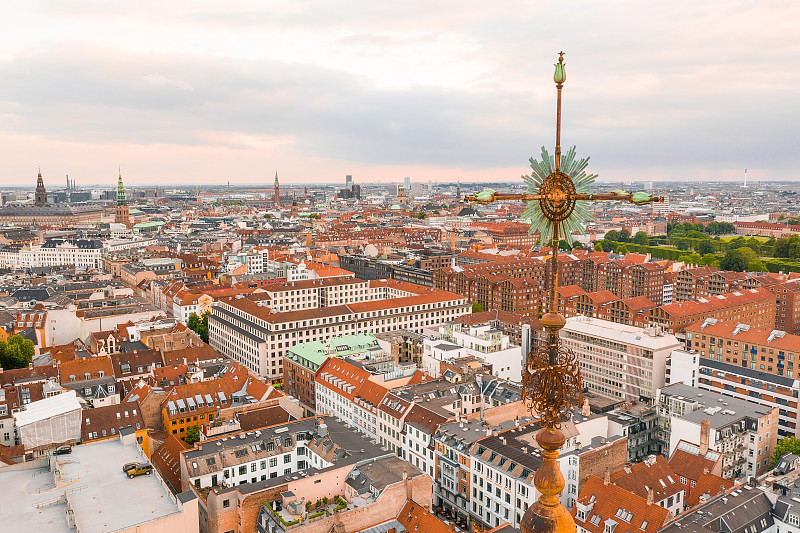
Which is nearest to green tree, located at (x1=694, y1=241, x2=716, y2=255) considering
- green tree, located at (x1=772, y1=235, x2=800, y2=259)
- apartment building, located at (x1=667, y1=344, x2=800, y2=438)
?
green tree, located at (x1=772, y1=235, x2=800, y2=259)

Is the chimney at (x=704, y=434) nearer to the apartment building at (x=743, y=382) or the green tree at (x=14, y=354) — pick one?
the apartment building at (x=743, y=382)

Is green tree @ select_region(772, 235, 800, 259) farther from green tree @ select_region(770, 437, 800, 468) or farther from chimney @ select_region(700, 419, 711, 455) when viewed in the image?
chimney @ select_region(700, 419, 711, 455)

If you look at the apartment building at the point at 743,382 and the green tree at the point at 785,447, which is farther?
the apartment building at the point at 743,382

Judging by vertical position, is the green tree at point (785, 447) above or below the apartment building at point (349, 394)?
below

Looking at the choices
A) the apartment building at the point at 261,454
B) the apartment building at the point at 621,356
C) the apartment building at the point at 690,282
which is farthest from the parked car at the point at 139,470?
the apartment building at the point at 690,282

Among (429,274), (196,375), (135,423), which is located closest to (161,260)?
(429,274)

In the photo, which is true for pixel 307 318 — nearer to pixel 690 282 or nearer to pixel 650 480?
pixel 650 480
